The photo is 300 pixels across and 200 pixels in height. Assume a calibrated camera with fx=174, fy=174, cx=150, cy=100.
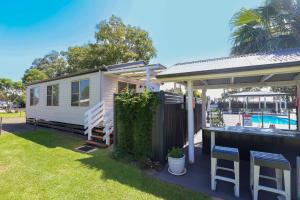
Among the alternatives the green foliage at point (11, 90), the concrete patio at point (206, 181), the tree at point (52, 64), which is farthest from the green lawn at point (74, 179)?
the green foliage at point (11, 90)

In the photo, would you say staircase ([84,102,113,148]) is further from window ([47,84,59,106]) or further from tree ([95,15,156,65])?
tree ([95,15,156,65])

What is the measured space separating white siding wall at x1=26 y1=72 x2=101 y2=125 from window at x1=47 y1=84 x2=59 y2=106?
0.26m

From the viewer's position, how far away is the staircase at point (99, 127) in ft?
22.5

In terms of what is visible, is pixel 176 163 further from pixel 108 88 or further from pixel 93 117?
pixel 108 88

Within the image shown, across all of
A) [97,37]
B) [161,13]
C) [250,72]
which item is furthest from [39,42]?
[250,72]

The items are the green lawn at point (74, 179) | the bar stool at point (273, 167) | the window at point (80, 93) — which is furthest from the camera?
the window at point (80, 93)

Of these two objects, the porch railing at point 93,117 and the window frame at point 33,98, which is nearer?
the porch railing at point 93,117

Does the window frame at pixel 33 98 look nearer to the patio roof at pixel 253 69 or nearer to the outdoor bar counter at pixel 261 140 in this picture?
the patio roof at pixel 253 69

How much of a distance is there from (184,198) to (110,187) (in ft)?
4.97

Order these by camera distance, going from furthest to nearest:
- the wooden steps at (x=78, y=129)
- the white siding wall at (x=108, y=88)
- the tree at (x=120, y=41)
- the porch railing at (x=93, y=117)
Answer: the tree at (x=120, y=41), the white siding wall at (x=108, y=88), the porch railing at (x=93, y=117), the wooden steps at (x=78, y=129)

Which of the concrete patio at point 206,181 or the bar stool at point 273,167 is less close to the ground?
the bar stool at point 273,167

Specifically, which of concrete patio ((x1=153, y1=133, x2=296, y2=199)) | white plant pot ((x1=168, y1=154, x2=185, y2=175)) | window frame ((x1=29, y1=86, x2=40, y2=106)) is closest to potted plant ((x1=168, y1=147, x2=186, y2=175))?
white plant pot ((x1=168, y1=154, x2=185, y2=175))

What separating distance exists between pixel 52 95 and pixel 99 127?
585cm

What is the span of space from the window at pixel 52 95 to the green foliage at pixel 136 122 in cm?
715
